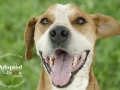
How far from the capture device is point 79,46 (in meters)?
4.29

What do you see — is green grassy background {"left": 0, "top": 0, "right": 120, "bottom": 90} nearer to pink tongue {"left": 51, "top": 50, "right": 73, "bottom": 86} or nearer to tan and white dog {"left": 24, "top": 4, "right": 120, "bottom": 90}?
tan and white dog {"left": 24, "top": 4, "right": 120, "bottom": 90}

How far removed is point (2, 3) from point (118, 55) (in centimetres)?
260

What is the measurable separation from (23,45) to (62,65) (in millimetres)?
2576

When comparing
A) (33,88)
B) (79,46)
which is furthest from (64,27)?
(33,88)

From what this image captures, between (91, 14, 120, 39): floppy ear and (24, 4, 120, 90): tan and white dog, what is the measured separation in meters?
0.09

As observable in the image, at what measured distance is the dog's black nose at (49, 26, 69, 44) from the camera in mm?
4125

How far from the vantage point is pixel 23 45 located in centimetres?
686

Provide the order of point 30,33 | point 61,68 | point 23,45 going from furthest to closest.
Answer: point 23,45, point 30,33, point 61,68

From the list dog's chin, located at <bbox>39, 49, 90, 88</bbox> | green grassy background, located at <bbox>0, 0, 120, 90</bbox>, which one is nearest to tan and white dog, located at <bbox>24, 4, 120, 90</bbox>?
dog's chin, located at <bbox>39, 49, 90, 88</bbox>

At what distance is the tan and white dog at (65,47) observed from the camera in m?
4.19

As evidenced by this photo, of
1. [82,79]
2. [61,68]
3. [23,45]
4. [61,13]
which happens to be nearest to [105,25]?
[61,13]

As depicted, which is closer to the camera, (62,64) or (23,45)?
(62,64)

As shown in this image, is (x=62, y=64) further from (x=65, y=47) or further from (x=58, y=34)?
(x=58, y=34)

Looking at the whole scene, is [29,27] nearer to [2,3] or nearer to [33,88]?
[33,88]
